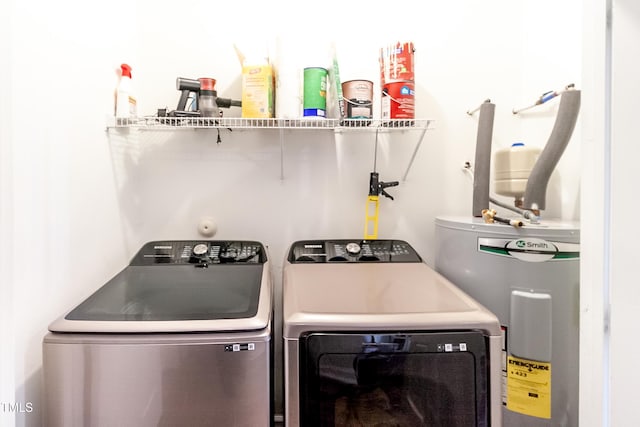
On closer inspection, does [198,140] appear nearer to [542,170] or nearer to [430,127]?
[430,127]

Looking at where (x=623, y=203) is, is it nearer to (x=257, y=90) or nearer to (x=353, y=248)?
(x=353, y=248)

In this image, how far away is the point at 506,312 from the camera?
3.84 feet

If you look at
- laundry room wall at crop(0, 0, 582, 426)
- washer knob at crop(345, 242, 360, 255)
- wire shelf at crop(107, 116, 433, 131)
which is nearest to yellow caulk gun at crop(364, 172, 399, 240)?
laundry room wall at crop(0, 0, 582, 426)

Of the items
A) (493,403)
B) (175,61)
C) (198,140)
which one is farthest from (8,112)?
(493,403)

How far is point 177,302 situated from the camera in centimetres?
103

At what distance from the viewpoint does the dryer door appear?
2.87 ft

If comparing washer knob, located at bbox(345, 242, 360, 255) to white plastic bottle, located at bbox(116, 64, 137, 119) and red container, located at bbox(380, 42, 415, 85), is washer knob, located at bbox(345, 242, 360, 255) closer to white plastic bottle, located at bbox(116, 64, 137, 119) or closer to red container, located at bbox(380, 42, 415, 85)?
red container, located at bbox(380, 42, 415, 85)

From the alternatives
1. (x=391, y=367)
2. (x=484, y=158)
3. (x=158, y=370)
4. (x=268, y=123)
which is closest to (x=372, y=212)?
(x=484, y=158)

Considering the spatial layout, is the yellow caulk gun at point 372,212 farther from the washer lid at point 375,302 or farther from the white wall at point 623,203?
the white wall at point 623,203

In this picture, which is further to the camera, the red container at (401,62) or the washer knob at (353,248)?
the washer knob at (353,248)

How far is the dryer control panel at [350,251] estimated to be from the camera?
56.7 inches

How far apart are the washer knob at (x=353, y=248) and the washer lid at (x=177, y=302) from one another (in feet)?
1.28

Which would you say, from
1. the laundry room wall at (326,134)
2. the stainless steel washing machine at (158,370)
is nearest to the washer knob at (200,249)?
the laundry room wall at (326,134)

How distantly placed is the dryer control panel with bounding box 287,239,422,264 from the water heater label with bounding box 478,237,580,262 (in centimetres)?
37
